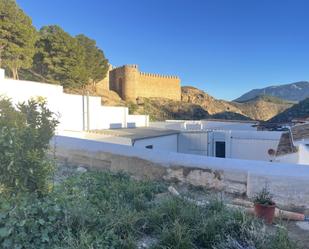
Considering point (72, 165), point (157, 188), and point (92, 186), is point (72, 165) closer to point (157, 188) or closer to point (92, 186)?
point (92, 186)

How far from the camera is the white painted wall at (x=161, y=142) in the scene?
12094 millimetres

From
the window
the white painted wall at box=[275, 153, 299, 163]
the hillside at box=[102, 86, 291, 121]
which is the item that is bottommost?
the window

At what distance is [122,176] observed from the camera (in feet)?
13.1

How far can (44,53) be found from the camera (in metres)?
21.3

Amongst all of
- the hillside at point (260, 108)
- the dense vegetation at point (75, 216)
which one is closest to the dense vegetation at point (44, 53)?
the dense vegetation at point (75, 216)

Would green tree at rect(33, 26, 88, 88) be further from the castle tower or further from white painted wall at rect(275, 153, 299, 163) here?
white painted wall at rect(275, 153, 299, 163)

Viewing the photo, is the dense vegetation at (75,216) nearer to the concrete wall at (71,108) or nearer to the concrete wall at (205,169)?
the concrete wall at (205,169)

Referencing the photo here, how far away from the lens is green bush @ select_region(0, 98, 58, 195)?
2.33 metres

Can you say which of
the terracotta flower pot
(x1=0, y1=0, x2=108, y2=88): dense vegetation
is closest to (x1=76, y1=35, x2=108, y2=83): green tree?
(x1=0, y1=0, x2=108, y2=88): dense vegetation

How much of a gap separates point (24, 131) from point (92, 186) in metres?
1.27

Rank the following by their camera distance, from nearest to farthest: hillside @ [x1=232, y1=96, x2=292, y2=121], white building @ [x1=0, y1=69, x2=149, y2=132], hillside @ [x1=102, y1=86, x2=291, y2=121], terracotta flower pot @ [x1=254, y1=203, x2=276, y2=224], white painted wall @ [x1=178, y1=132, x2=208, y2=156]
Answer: terracotta flower pot @ [x1=254, y1=203, x2=276, y2=224], white building @ [x1=0, y1=69, x2=149, y2=132], white painted wall @ [x1=178, y1=132, x2=208, y2=156], hillside @ [x1=102, y1=86, x2=291, y2=121], hillside @ [x1=232, y1=96, x2=292, y2=121]

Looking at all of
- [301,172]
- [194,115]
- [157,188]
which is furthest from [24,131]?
[194,115]

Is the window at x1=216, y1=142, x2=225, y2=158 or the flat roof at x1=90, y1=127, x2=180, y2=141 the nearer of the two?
the flat roof at x1=90, y1=127, x2=180, y2=141

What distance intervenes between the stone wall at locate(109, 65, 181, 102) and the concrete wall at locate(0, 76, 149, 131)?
1732 centimetres
